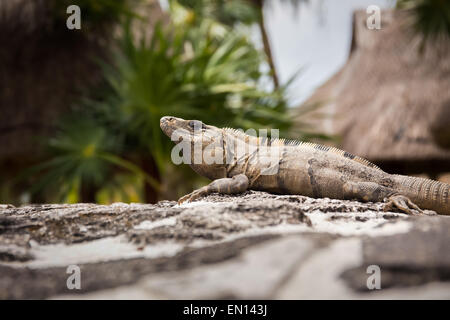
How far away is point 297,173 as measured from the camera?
3.10m

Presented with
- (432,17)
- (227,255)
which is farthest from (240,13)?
(227,255)

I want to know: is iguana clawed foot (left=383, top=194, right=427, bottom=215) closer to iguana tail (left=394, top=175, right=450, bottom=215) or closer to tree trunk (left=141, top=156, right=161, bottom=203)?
iguana tail (left=394, top=175, right=450, bottom=215)

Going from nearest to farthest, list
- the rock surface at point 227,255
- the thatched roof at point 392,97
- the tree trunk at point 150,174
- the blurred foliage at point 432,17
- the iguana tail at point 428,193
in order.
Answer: the rock surface at point 227,255
the iguana tail at point 428,193
the tree trunk at point 150,174
the blurred foliage at point 432,17
the thatched roof at point 392,97

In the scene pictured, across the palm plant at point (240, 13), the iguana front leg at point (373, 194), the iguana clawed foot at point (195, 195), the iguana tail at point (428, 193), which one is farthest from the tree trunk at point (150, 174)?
the iguana tail at point (428, 193)

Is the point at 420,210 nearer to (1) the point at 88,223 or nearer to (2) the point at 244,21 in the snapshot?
(1) the point at 88,223

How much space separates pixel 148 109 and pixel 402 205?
558 cm

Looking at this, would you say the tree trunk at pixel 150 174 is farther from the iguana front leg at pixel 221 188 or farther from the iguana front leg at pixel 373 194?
the iguana front leg at pixel 373 194

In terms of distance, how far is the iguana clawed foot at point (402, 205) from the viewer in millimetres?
2766

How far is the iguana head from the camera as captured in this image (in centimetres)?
325

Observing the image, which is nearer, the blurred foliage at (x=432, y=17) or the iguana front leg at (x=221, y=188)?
the iguana front leg at (x=221, y=188)

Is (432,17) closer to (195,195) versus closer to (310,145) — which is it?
(310,145)

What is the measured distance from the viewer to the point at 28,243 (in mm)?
2303

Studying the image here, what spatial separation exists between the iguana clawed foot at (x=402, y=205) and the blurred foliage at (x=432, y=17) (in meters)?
7.92
